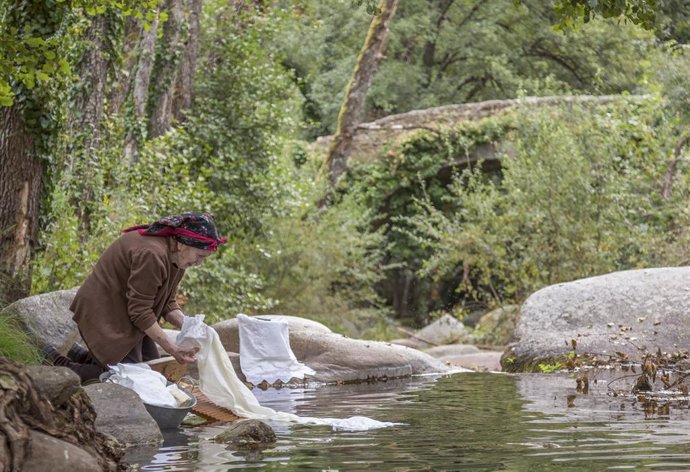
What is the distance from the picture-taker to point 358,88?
26.6 meters

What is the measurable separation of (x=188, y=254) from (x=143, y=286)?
43cm

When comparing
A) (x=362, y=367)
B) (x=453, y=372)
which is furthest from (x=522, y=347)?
(x=362, y=367)

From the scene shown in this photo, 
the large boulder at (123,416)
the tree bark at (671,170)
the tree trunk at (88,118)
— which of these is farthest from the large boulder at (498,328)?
the large boulder at (123,416)

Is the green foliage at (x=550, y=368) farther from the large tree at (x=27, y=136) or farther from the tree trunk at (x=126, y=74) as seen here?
the tree trunk at (x=126, y=74)

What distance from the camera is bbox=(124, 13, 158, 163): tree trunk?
19.1m

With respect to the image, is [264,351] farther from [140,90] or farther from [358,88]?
[358,88]

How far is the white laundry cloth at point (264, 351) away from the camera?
12469 millimetres

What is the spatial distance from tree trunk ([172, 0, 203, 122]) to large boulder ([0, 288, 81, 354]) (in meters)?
9.89

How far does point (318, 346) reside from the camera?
1509 cm

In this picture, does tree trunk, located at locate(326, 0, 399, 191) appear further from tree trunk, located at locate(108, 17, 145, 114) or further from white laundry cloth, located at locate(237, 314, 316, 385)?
white laundry cloth, located at locate(237, 314, 316, 385)

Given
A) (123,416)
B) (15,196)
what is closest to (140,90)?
(15,196)

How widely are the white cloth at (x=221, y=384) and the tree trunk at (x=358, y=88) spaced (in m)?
16.7

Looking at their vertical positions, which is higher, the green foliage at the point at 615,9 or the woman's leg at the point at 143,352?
the green foliage at the point at 615,9

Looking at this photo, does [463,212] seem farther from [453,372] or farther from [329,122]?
[329,122]
